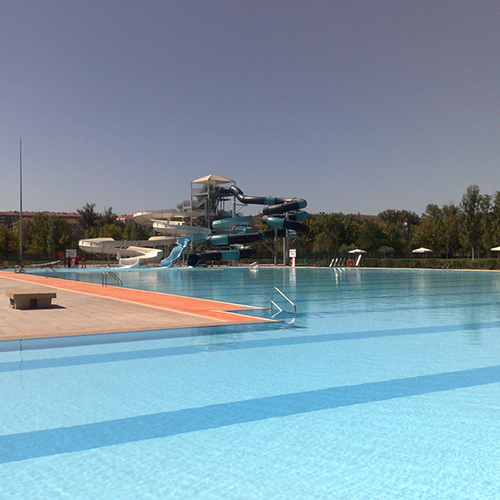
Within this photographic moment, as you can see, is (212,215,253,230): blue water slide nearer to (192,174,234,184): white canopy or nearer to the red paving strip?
(192,174,234,184): white canopy

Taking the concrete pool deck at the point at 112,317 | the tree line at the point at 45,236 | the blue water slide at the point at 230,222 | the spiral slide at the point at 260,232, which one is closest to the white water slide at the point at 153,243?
the blue water slide at the point at 230,222

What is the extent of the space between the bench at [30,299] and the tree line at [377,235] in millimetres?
40539

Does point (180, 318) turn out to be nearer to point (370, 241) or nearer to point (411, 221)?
point (370, 241)

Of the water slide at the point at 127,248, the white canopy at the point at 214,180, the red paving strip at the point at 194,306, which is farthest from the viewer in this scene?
the white canopy at the point at 214,180

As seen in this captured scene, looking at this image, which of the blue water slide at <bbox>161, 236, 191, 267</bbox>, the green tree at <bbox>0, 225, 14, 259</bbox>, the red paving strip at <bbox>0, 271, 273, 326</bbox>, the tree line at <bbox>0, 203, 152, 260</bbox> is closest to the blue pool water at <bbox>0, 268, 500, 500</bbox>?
the red paving strip at <bbox>0, 271, 273, 326</bbox>

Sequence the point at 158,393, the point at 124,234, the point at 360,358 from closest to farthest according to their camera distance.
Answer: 1. the point at 158,393
2. the point at 360,358
3. the point at 124,234

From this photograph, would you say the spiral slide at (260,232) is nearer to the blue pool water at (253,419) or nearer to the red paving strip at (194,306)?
the red paving strip at (194,306)

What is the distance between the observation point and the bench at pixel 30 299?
11367 mm

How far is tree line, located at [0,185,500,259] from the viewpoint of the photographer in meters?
48.8

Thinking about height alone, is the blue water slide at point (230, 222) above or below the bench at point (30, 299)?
above

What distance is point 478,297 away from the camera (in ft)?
53.8

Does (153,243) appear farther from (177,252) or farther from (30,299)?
(30,299)

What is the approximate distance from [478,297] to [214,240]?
29.2 metres

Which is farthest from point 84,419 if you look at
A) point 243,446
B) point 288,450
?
point 288,450
